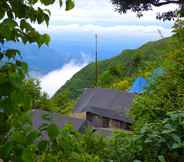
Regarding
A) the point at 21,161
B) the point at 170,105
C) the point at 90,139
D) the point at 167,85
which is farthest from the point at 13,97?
the point at 167,85

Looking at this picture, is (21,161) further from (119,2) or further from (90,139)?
(119,2)

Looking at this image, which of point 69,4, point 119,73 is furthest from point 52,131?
point 119,73

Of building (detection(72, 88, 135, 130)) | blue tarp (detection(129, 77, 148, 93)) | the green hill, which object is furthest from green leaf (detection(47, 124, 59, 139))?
building (detection(72, 88, 135, 130))

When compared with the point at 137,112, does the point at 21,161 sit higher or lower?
higher

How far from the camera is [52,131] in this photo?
1.90 m

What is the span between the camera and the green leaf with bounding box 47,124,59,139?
1.89 metres

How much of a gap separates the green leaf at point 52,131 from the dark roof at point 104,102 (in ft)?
83.9

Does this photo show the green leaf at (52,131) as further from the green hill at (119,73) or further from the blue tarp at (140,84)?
the green hill at (119,73)

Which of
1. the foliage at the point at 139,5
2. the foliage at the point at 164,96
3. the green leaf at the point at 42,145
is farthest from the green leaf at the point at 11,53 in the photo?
the foliage at the point at 139,5

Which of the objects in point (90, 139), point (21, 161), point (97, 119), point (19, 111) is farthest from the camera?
point (97, 119)

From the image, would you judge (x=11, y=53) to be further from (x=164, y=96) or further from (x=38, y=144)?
(x=164, y=96)

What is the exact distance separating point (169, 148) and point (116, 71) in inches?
1808

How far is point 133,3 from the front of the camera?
1627 cm

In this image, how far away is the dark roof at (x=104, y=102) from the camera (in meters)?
29.6
